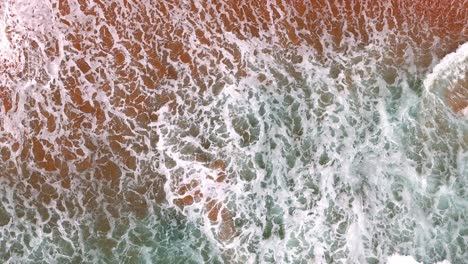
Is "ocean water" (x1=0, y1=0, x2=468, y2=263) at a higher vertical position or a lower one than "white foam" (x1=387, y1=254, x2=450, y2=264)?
higher

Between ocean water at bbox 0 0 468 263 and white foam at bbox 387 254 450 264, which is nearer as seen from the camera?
white foam at bbox 387 254 450 264

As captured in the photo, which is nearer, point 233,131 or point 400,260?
point 400,260

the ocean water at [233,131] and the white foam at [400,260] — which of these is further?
the ocean water at [233,131]

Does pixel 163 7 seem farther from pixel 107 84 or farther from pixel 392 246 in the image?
pixel 392 246

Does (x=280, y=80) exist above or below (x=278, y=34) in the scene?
below

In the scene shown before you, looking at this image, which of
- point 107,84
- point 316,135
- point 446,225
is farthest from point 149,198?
point 446,225

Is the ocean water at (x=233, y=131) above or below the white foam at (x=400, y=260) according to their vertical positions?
above

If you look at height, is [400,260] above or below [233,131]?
below

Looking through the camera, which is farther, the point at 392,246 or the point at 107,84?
the point at 107,84
